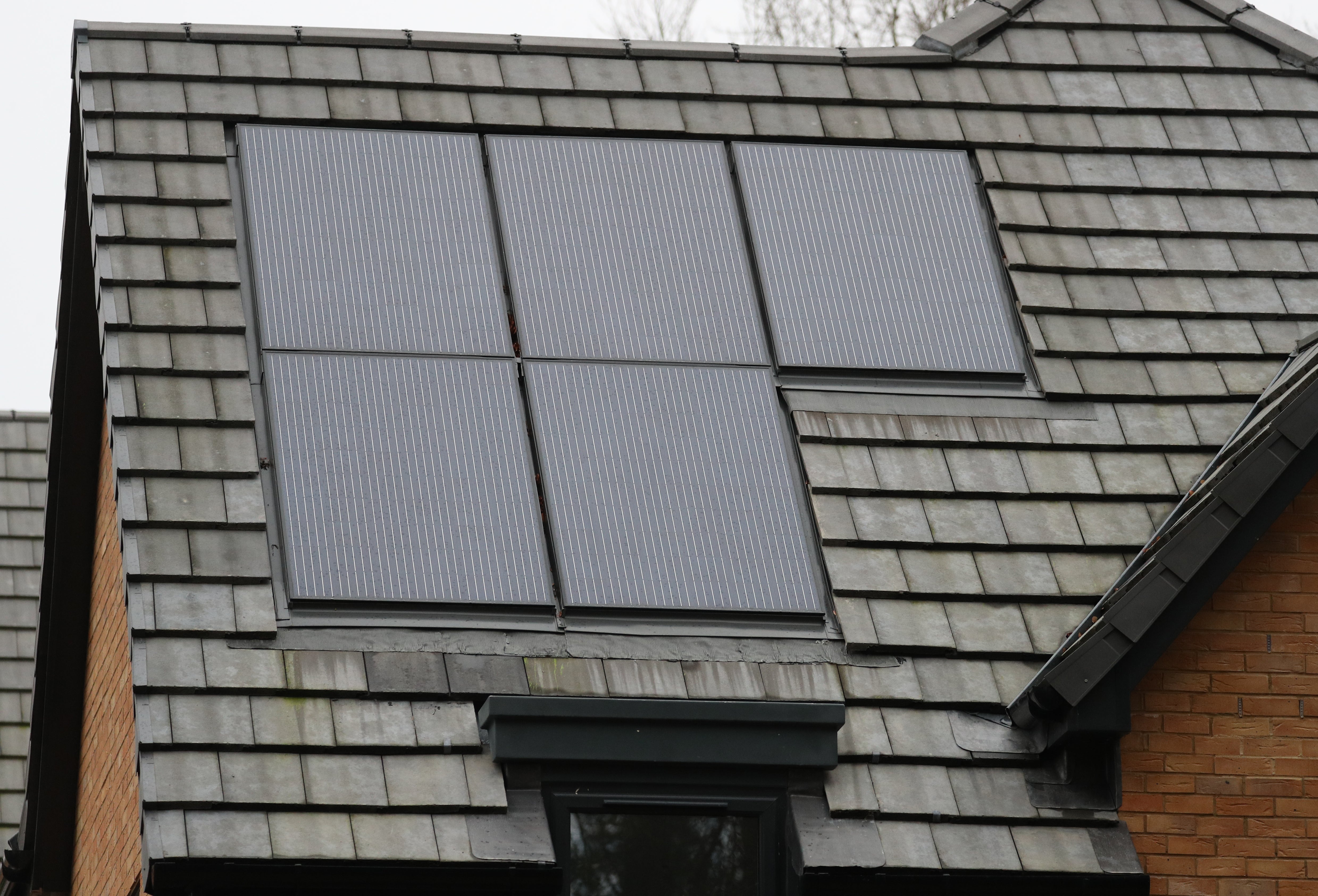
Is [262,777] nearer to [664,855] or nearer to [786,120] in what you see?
[664,855]

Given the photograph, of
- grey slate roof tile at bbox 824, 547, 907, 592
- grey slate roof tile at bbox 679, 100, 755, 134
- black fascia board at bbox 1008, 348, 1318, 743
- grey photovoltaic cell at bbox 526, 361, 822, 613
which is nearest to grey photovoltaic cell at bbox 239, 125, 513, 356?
grey photovoltaic cell at bbox 526, 361, 822, 613

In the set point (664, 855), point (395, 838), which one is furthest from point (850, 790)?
point (395, 838)

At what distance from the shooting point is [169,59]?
846cm

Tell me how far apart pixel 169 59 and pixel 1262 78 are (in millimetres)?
5557

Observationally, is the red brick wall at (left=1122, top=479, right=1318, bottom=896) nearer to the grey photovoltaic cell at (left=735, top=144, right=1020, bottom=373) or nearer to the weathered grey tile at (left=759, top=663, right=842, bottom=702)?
the weathered grey tile at (left=759, top=663, right=842, bottom=702)

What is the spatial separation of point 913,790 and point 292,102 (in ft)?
14.1

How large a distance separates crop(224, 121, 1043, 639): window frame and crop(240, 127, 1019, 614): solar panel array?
34 mm

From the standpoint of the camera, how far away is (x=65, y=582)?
9.46 m

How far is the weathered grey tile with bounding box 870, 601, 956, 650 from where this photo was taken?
22.8ft

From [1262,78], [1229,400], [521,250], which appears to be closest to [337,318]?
[521,250]

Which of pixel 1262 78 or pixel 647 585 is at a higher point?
pixel 1262 78

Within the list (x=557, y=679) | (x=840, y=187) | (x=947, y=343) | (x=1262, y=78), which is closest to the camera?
(x=557, y=679)

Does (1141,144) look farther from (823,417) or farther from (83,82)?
(83,82)

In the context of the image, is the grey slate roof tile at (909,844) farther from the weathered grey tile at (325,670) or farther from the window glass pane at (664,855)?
the weathered grey tile at (325,670)
